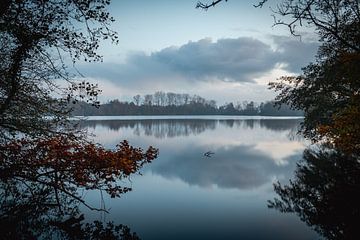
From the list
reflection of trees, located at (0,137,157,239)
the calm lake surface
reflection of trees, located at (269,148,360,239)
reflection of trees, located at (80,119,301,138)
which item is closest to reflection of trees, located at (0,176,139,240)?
reflection of trees, located at (0,137,157,239)

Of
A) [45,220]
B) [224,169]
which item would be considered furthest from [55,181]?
[224,169]

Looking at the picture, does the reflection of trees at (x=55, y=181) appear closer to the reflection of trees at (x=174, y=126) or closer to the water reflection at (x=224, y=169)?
the water reflection at (x=224, y=169)

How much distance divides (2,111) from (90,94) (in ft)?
9.55

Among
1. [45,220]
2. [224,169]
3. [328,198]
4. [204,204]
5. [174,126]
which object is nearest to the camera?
[45,220]

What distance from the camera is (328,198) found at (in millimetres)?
14109

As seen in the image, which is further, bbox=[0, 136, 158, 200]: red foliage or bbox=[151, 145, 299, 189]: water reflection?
bbox=[151, 145, 299, 189]: water reflection

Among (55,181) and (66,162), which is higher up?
(66,162)

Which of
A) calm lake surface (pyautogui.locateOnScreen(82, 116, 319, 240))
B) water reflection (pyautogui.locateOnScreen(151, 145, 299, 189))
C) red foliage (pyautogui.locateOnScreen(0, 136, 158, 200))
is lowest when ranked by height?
water reflection (pyautogui.locateOnScreen(151, 145, 299, 189))

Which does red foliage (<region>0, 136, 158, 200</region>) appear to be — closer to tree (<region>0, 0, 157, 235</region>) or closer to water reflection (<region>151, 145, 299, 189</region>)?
tree (<region>0, 0, 157, 235</region>)

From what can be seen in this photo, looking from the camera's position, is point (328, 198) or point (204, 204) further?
point (204, 204)

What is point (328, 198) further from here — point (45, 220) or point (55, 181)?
point (45, 220)

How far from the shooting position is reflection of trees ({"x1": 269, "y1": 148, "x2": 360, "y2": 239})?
1104 cm

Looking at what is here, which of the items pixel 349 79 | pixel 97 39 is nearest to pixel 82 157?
pixel 97 39

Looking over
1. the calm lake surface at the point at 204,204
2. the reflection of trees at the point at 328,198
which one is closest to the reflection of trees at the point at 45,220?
the calm lake surface at the point at 204,204
